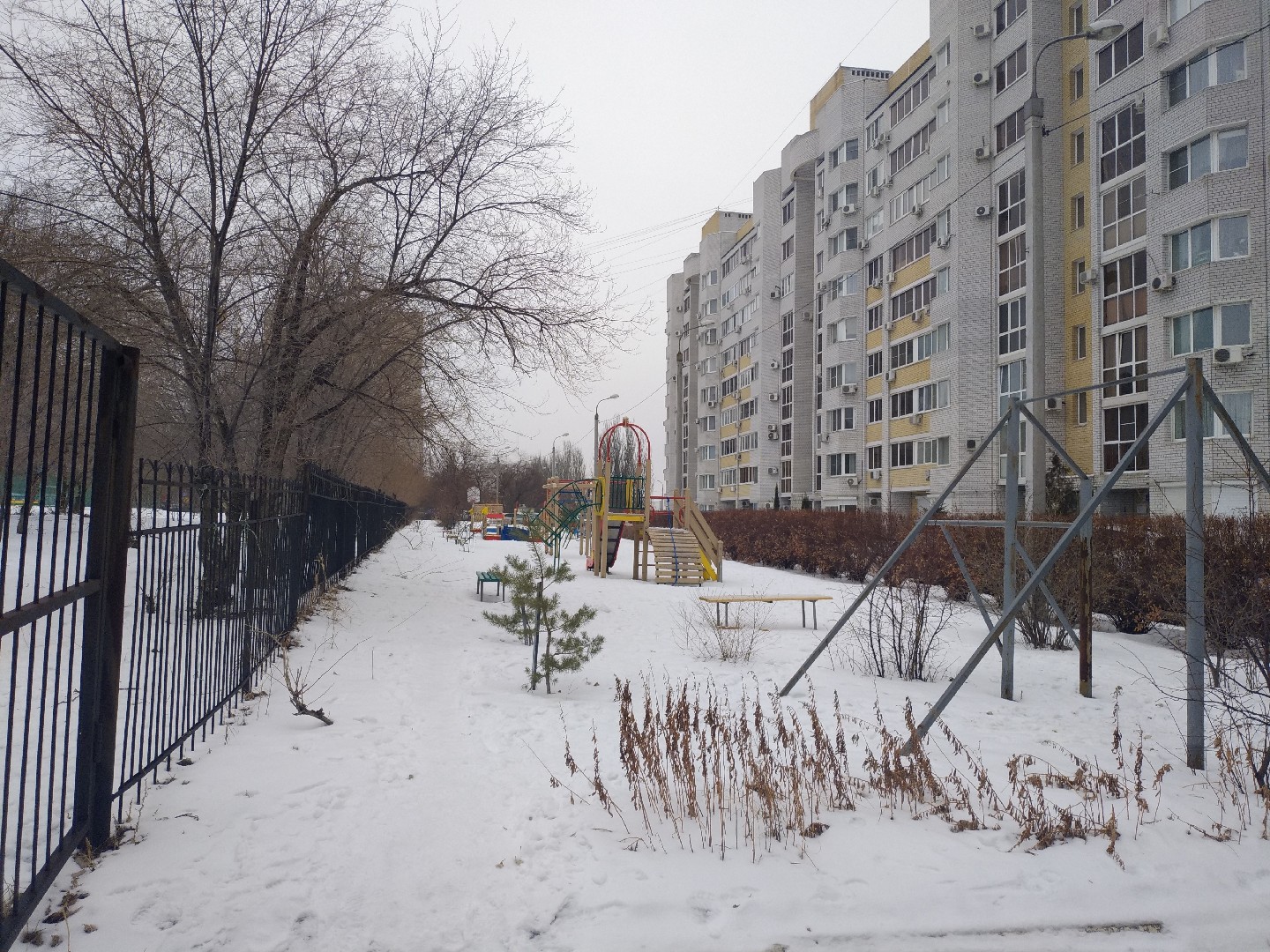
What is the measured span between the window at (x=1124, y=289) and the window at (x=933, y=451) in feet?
26.2

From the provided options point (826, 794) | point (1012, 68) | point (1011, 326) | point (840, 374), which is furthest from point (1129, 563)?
point (840, 374)

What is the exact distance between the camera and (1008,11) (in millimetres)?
31188

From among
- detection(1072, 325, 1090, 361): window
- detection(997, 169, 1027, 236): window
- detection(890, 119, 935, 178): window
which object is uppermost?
detection(890, 119, 935, 178): window

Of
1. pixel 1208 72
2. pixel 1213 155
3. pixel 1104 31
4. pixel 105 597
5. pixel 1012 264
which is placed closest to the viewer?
pixel 105 597

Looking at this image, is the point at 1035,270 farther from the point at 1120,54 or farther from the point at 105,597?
the point at 1120,54

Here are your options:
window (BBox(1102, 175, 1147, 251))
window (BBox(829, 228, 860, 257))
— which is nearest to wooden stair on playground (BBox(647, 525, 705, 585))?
window (BBox(1102, 175, 1147, 251))

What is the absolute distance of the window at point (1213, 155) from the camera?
22375 millimetres

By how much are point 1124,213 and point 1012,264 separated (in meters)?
4.97

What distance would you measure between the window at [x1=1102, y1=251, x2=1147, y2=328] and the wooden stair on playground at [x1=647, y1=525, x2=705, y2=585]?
16.0 meters

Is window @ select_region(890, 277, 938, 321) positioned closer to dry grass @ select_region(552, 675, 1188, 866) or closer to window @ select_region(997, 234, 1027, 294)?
window @ select_region(997, 234, 1027, 294)

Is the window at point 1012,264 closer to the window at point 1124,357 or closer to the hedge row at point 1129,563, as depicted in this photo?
the window at point 1124,357

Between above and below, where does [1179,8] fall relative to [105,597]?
above

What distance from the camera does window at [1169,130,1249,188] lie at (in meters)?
22.4

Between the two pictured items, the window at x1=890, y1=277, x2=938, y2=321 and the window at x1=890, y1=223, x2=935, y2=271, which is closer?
the window at x1=890, y1=277, x2=938, y2=321
